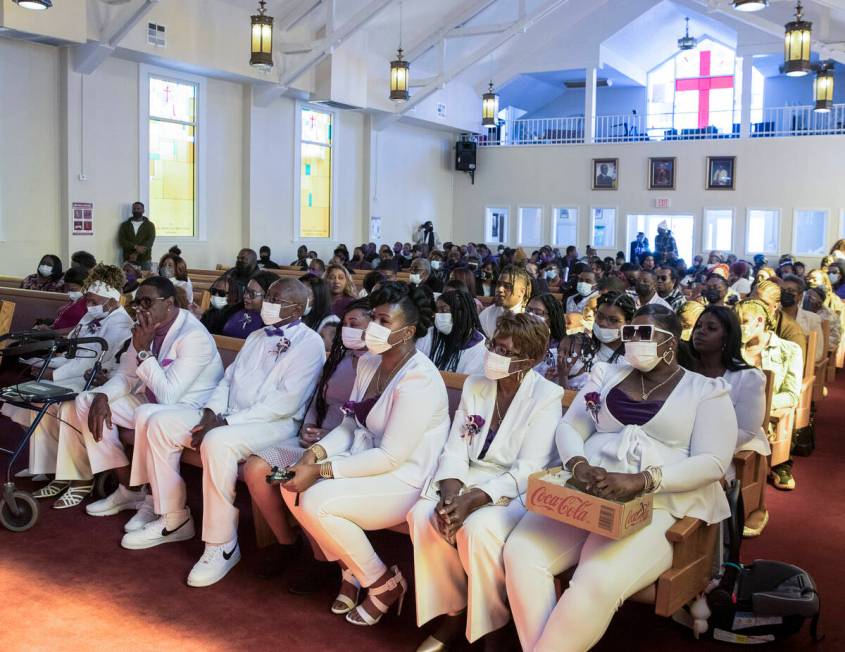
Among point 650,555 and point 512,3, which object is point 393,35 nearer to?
point 512,3

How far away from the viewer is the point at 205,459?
3824 millimetres

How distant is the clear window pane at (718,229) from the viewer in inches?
767

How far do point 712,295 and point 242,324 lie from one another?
3.76m

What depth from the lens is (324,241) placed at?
17.4 m

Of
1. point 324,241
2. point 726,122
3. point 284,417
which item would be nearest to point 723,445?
point 284,417

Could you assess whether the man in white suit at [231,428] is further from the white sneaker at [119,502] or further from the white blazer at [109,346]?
the white blazer at [109,346]

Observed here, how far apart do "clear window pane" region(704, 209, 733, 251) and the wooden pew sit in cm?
1603

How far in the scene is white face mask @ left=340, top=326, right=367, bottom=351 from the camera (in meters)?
3.95

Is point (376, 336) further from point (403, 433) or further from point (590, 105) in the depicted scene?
point (590, 105)

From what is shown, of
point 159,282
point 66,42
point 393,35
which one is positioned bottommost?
point 159,282

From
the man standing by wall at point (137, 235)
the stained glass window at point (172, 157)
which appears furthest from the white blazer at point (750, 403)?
the stained glass window at point (172, 157)

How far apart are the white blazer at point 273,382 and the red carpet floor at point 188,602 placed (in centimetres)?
61

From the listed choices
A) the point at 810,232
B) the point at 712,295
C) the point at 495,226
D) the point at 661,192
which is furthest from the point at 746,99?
the point at 712,295

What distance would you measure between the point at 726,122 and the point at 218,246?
15.0 m
